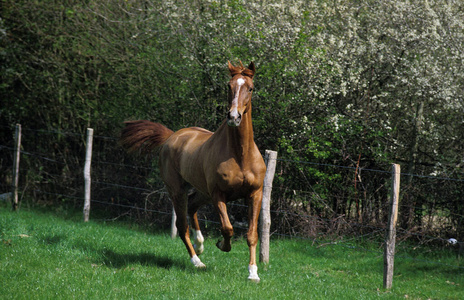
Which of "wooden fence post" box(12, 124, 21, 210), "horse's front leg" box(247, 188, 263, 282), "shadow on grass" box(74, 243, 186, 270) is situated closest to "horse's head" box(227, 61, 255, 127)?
"horse's front leg" box(247, 188, 263, 282)

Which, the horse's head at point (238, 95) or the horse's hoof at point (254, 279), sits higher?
the horse's head at point (238, 95)

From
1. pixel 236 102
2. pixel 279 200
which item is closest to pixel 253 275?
pixel 236 102

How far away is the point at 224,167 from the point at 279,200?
429 centimetres

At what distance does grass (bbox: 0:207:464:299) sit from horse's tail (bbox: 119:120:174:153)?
5.10 feet

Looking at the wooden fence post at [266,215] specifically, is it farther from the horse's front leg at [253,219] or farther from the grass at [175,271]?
the horse's front leg at [253,219]

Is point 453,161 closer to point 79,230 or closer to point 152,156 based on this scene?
point 152,156

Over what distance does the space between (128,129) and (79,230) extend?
209 centimetres

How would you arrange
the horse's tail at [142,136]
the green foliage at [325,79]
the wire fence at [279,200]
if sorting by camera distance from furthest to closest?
the green foliage at [325,79] → the wire fence at [279,200] → the horse's tail at [142,136]

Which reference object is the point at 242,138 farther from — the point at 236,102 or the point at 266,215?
the point at 266,215

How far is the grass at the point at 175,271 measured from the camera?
18.7 ft

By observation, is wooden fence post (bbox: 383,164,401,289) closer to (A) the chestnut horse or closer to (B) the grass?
(B) the grass

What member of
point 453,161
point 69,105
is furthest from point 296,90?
point 69,105

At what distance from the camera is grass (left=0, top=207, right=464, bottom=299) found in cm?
571

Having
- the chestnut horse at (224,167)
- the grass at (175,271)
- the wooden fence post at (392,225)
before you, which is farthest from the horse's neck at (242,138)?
the wooden fence post at (392,225)
